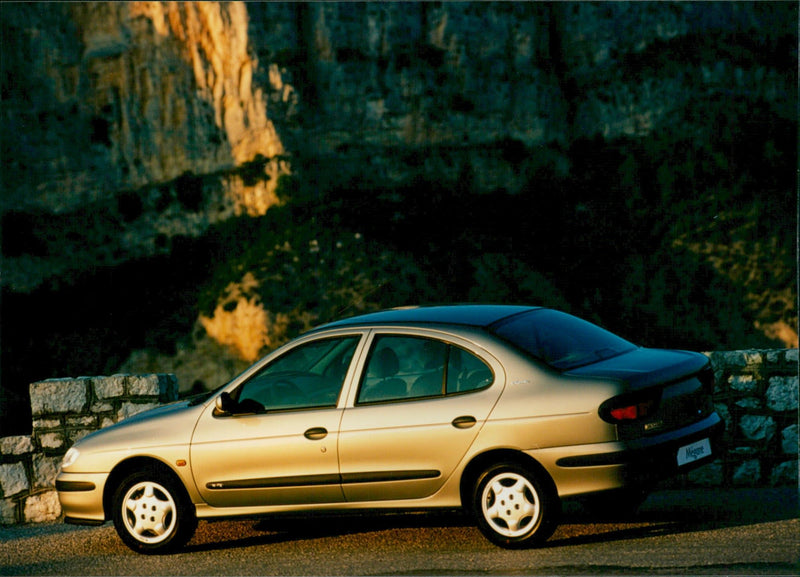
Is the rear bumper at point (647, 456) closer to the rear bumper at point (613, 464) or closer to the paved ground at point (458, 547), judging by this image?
the rear bumper at point (613, 464)

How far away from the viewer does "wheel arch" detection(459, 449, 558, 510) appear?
21.9 feet

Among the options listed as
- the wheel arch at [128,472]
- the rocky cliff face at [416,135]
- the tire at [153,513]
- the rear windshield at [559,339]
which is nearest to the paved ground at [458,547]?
the tire at [153,513]

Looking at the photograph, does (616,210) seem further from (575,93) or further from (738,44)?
(738,44)

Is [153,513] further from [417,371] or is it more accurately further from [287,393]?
[417,371]

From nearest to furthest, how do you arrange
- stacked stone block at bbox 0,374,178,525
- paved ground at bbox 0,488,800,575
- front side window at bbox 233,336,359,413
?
paved ground at bbox 0,488,800,575, front side window at bbox 233,336,359,413, stacked stone block at bbox 0,374,178,525

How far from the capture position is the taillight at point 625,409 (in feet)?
21.4

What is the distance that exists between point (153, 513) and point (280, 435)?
109 centimetres

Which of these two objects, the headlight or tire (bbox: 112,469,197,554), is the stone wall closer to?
the headlight

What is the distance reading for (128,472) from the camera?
7789 millimetres

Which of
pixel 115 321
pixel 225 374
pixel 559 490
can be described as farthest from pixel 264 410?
pixel 115 321

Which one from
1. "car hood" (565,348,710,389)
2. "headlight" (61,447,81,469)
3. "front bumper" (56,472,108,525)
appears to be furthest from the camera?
"headlight" (61,447,81,469)

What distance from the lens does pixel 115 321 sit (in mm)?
37500

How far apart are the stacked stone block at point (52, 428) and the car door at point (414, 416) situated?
9.82ft

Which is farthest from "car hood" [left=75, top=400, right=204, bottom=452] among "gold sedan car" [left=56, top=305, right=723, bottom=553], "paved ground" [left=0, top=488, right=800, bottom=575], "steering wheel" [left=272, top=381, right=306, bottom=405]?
"paved ground" [left=0, top=488, right=800, bottom=575]
